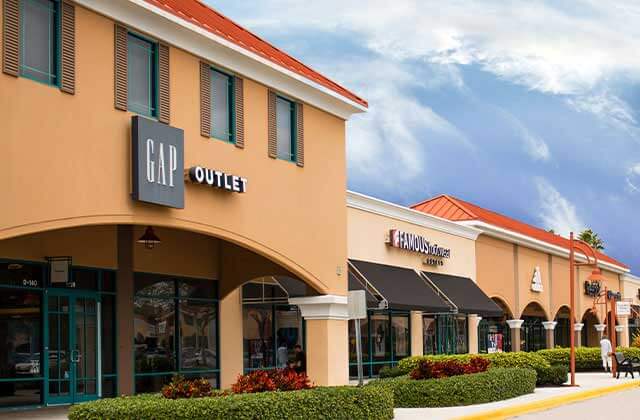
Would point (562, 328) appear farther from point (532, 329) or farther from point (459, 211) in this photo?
point (459, 211)

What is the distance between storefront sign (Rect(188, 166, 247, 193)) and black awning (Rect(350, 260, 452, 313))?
11042mm

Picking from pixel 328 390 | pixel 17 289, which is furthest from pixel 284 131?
pixel 328 390

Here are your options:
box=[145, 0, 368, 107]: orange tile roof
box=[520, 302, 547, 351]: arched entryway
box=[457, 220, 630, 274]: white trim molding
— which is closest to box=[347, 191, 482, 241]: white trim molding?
box=[457, 220, 630, 274]: white trim molding

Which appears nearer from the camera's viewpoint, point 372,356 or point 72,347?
point 72,347

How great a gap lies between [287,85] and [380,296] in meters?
9.89

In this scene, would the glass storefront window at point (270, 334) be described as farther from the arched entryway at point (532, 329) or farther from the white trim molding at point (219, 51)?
the arched entryway at point (532, 329)

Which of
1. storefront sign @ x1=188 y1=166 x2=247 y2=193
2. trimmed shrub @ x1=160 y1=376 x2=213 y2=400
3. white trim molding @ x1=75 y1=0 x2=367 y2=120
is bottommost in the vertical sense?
trimmed shrub @ x1=160 y1=376 x2=213 y2=400

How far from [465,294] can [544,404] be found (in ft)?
54.0

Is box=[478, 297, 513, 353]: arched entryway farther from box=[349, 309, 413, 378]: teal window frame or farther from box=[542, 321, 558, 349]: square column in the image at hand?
box=[349, 309, 413, 378]: teal window frame

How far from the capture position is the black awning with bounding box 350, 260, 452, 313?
114 ft

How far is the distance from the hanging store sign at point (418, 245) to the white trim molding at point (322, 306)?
947cm

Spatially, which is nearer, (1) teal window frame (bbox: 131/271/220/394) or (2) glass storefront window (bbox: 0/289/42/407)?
(2) glass storefront window (bbox: 0/289/42/407)

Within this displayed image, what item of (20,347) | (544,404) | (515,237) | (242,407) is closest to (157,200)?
(242,407)

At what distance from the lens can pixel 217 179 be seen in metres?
23.3
